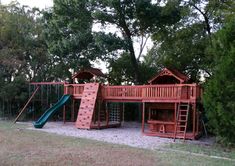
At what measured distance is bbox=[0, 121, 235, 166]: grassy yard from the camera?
850 cm

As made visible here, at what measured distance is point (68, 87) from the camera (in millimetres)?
20094

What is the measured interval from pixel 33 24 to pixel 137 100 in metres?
12.3

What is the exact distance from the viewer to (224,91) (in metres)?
11.4

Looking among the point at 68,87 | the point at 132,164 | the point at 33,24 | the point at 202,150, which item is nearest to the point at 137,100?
the point at 68,87

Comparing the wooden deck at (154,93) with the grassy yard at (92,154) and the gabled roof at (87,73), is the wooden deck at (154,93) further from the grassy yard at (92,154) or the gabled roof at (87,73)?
the grassy yard at (92,154)

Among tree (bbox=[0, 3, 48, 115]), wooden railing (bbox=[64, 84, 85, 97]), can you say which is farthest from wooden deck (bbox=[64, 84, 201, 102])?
tree (bbox=[0, 3, 48, 115])

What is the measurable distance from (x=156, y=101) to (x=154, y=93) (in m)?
0.41

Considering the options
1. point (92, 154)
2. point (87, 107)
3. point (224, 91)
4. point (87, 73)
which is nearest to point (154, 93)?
point (87, 107)

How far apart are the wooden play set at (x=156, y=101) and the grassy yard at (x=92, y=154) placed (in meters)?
3.03

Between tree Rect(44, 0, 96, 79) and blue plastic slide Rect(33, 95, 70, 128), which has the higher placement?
tree Rect(44, 0, 96, 79)

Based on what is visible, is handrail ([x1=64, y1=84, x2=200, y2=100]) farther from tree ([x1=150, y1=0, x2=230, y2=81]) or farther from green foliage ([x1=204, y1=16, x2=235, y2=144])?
tree ([x1=150, y1=0, x2=230, y2=81])

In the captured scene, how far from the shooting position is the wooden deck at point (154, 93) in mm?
14766

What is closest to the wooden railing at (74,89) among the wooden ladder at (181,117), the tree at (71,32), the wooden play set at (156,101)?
the wooden play set at (156,101)

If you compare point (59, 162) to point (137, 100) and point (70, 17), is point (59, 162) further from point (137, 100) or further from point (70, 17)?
point (70, 17)
